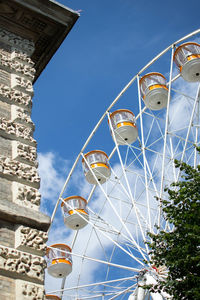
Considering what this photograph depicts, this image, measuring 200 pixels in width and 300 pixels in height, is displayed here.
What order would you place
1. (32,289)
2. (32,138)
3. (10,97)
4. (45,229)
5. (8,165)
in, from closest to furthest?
(32,289) → (45,229) → (8,165) → (32,138) → (10,97)

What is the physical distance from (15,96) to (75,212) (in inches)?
500

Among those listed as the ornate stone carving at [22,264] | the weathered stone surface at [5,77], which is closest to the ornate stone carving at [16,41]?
the weathered stone surface at [5,77]

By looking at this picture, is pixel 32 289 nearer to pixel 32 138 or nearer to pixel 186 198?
pixel 32 138

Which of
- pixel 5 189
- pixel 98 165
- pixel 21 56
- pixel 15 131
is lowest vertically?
pixel 5 189

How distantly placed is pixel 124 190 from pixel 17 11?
10362 mm

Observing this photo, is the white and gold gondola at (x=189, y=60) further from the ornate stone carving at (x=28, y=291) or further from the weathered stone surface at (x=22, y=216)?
the ornate stone carving at (x=28, y=291)

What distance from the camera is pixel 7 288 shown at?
595cm

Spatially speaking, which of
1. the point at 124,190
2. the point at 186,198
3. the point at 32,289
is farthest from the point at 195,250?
the point at 124,190

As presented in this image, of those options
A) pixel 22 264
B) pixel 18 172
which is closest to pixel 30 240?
pixel 22 264

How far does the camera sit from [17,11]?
36.1ft

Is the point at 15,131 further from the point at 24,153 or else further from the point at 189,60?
the point at 189,60

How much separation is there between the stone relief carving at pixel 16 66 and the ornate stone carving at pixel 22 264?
4793 mm

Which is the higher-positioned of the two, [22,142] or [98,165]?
[98,165]

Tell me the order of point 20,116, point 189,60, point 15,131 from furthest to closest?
1. point 189,60
2. point 20,116
3. point 15,131
